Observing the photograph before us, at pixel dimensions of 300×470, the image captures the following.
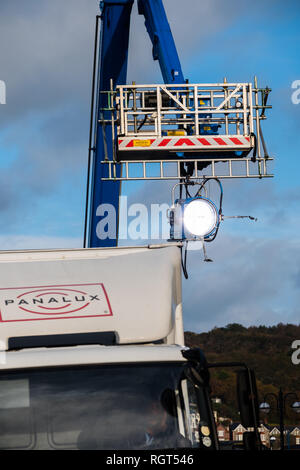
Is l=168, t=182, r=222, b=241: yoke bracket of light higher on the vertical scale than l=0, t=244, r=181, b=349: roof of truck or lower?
higher

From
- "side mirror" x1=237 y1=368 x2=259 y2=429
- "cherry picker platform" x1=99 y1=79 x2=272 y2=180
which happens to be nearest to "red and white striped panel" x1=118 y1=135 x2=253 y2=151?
"cherry picker platform" x1=99 y1=79 x2=272 y2=180

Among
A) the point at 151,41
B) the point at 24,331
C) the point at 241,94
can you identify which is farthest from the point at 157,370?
the point at 151,41

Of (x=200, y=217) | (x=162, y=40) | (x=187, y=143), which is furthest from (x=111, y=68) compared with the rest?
(x=200, y=217)

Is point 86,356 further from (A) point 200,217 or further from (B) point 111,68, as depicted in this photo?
(B) point 111,68

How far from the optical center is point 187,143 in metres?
13.3

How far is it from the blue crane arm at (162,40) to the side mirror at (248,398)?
9.18 m

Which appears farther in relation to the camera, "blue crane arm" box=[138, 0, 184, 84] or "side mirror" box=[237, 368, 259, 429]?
"blue crane arm" box=[138, 0, 184, 84]

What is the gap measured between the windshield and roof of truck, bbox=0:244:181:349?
0.56 metres

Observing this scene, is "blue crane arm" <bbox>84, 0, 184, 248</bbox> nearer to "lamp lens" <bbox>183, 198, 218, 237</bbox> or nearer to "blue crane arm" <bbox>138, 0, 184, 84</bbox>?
"blue crane arm" <bbox>138, 0, 184, 84</bbox>

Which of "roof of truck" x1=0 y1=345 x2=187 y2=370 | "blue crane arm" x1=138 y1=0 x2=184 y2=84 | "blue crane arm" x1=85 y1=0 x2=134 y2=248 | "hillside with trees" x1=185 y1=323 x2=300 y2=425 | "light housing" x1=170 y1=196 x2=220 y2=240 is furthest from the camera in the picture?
"hillside with trees" x1=185 y1=323 x2=300 y2=425

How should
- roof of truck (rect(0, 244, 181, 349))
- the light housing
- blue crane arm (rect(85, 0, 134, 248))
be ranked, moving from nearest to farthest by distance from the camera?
roof of truck (rect(0, 244, 181, 349)) → the light housing → blue crane arm (rect(85, 0, 134, 248))

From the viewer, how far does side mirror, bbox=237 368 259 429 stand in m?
6.47

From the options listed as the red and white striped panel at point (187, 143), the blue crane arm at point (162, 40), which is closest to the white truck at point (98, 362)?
the red and white striped panel at point (187, 143)

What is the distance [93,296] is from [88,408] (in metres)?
1.24
